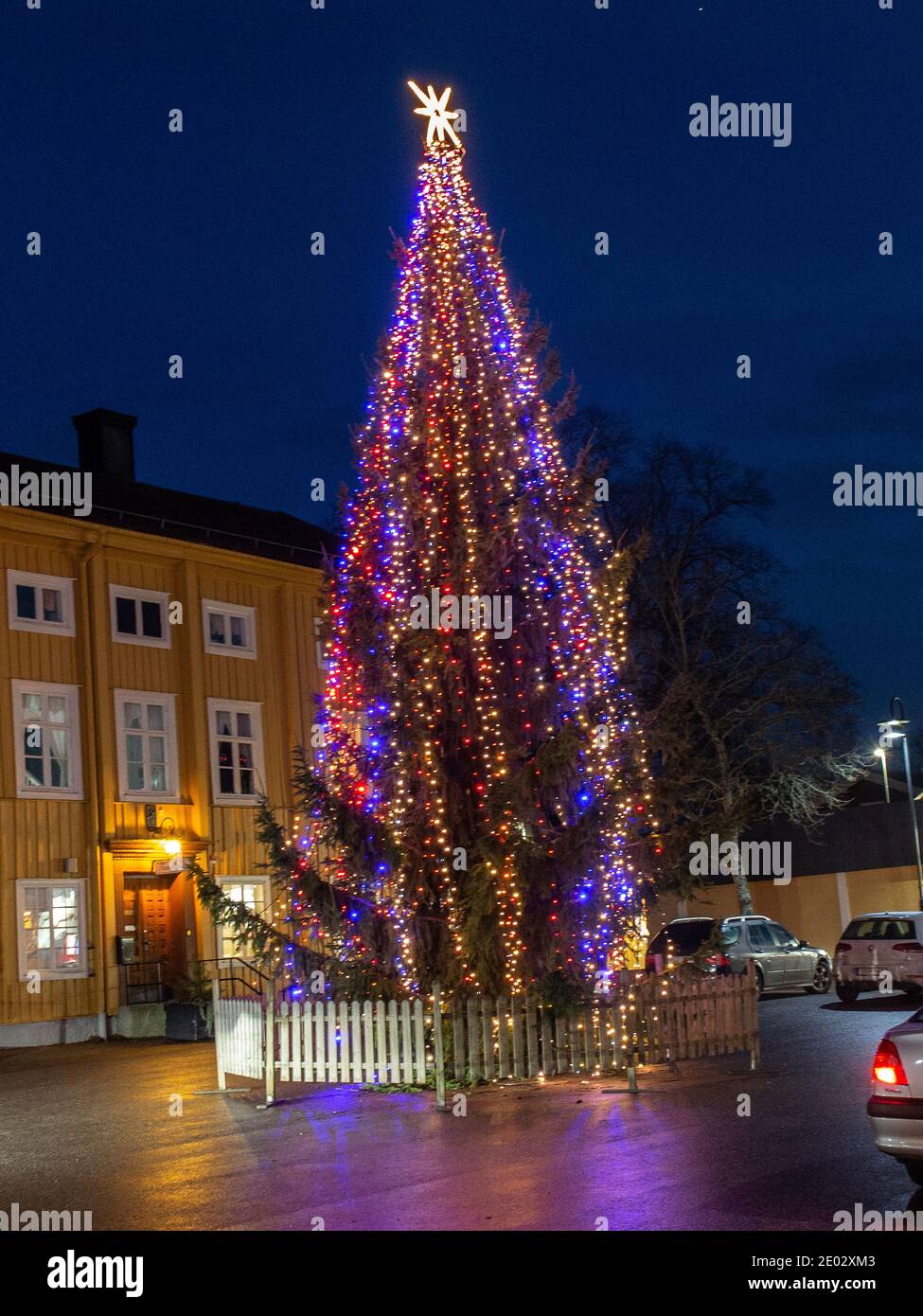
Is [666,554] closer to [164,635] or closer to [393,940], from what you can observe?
[164,635]

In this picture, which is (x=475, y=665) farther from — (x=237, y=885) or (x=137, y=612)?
(x=237, y=885)

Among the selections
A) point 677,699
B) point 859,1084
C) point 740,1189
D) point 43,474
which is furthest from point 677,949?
point 740,1189

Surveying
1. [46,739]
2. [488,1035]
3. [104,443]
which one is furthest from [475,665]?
[104,443]

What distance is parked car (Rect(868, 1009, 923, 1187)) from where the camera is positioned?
8.70 meters

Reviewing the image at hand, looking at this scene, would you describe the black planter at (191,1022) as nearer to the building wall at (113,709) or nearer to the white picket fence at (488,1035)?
the building wall at (113,709)

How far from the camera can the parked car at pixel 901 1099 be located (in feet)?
28.6

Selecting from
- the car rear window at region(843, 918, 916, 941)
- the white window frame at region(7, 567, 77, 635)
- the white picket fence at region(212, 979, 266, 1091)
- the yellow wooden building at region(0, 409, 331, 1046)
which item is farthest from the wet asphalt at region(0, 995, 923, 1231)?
the white window frame at region(7, 567, 77, 635)

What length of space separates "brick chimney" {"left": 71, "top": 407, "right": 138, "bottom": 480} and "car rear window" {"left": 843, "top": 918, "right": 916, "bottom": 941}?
1938 cm

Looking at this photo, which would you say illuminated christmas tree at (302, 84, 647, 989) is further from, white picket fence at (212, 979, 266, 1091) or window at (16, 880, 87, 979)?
window at (16, 880, 87, 979)

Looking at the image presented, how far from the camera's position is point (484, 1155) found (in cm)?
1109

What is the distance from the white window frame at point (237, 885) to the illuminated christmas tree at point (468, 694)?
1153cm

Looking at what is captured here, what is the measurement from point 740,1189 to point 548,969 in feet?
22.9

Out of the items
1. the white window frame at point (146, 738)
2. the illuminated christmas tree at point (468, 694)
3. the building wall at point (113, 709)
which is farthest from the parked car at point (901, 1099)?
the white window frame at point (146, 738)

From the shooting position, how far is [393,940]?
16.7 meters
